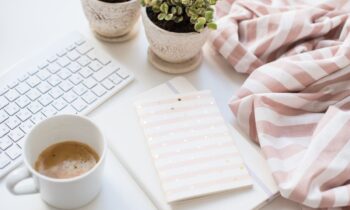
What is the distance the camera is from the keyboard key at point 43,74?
2.39ft

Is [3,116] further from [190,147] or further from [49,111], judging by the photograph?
[190,147]

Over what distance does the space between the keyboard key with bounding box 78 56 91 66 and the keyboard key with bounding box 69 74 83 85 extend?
1.0 inches

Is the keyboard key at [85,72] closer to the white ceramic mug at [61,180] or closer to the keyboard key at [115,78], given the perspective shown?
the keyboard key at [115,78]

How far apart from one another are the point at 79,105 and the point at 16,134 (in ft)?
0.31

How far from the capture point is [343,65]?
2.26 ft

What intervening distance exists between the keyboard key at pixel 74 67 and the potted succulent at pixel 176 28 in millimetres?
114

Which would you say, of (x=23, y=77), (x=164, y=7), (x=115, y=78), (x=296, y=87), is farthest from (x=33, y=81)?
(x=296, y=87)

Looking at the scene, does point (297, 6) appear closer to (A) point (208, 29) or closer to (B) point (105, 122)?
(A) point (208, 29)

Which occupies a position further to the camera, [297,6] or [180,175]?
[297,6]

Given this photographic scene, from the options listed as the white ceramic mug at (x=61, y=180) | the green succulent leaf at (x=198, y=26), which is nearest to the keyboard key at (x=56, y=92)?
the white ceramic mug at (x=61, y=180)

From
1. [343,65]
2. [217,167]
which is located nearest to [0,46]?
[217,167]

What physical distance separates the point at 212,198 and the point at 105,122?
18 centimetres

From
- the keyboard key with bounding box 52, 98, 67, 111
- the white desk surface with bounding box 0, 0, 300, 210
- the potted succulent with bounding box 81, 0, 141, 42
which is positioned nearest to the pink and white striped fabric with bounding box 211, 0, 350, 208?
the white desk surface with bounding box 0, 0, 300, 210

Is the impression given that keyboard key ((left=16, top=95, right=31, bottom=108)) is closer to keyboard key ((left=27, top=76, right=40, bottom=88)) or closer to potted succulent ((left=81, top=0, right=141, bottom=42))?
keyboard key ((left=27, top=76, right=40, bottom=88))
